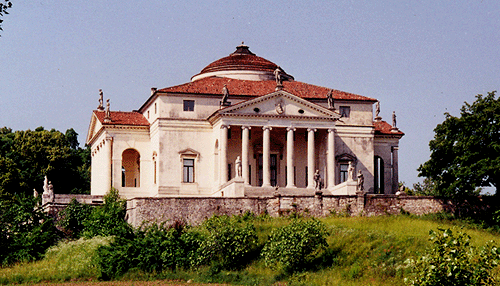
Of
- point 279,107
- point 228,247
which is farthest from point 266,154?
point 228,247

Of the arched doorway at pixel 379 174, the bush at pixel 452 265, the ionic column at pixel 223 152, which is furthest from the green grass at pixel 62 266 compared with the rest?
the bush at pixel 452 265

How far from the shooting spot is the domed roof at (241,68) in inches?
3236

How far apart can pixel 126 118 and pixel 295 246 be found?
28.6m

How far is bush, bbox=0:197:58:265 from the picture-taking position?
205 ft

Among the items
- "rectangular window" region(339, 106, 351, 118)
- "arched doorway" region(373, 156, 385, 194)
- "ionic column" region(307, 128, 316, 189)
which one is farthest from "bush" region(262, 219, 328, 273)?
"arched doorway" region(373, 156, 385, 194)

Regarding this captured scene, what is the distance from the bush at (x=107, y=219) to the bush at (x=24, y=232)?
2483 mm

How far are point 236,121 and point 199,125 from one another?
12.8 feet

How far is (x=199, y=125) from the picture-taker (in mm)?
76188

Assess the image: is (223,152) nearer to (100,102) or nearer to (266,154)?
(266,154)

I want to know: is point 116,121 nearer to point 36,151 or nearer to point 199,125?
point 199,125

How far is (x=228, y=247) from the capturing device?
189 feet

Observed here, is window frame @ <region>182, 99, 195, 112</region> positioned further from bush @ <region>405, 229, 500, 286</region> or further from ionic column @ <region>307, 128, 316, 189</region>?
bush @ <region>405, 229, 500, 286</region>

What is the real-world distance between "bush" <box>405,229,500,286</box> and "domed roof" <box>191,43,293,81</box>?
160 ft

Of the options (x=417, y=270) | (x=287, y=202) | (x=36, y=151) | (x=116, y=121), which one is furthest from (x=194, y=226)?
(x=36, y=151)
